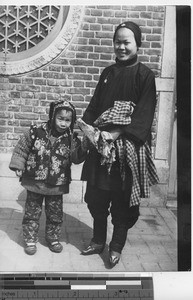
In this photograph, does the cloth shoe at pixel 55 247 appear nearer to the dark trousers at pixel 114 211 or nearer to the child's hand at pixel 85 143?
the dark trousers at pixel 114 211

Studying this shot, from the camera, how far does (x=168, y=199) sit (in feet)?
10.1

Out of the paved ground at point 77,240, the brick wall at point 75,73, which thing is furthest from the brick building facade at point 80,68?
the paved ground at point 77,240

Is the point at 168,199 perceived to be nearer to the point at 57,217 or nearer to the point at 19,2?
the point at 57,217

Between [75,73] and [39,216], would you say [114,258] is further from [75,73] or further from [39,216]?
[75,73]

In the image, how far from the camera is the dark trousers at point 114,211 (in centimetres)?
292

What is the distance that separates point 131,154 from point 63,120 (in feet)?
1.70

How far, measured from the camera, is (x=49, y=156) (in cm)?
286

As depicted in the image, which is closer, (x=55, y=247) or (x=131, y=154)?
(x=131, y=154)

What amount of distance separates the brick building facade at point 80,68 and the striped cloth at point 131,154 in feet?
0.73

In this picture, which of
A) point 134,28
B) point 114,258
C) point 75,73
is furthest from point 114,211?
point 134,28

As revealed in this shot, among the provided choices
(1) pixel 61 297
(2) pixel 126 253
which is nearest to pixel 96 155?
(2) pixel 126 253

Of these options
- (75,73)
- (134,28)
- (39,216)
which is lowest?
(39,216)

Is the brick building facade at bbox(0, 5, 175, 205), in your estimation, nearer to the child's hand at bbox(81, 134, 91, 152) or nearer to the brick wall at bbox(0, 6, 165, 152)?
the brick wall at bbox(0, 6, 165, 152)

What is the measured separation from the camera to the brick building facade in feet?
9.46
